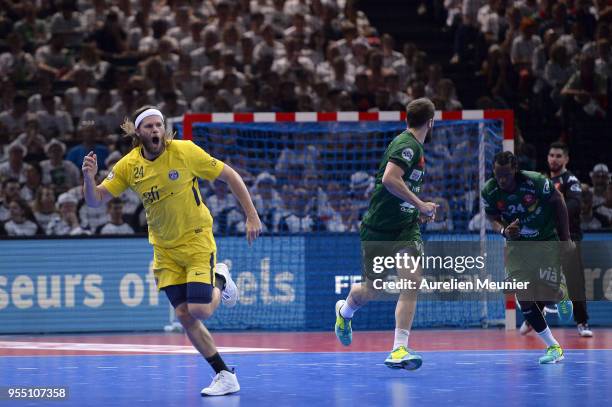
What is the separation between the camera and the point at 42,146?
18.5 m

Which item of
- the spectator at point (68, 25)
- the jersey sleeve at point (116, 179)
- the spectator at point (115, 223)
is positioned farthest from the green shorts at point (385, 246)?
the spectator at point (68, 25)

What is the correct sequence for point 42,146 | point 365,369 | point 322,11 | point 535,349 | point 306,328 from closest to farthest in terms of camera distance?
point 365,369
point 535,349
point 306,328
point 42,146
point 322,11

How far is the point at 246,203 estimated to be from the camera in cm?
893

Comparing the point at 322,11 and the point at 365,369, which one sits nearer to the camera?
the point at 365,369

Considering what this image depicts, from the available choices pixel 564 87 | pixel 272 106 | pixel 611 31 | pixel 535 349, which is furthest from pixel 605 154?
pixel 535 349

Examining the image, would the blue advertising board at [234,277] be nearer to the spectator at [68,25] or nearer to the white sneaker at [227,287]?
the white sneaker at [227,287]

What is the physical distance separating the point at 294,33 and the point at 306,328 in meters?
7.03

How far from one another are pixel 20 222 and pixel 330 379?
27.4ft

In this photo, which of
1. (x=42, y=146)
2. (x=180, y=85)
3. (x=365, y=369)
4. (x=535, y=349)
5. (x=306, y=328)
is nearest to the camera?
(x=365, y=369)

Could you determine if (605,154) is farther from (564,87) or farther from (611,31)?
(611,31)

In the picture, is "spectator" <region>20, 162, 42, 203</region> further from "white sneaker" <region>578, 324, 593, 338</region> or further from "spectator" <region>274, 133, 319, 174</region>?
"white sneaker" <region>578, 324, 593, 338</region>

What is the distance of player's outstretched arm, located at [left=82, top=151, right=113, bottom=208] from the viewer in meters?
8.85

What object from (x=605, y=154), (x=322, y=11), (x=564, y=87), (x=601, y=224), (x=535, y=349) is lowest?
(x=535, y=349)

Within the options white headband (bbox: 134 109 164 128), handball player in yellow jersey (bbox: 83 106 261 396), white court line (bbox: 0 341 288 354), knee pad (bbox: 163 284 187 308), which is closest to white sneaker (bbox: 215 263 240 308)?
handball player in yellow jersey (bbox: 83 106 261 396)
